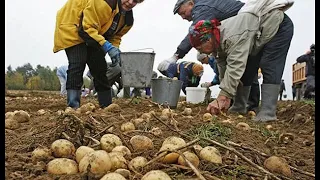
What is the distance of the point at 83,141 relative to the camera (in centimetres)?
201

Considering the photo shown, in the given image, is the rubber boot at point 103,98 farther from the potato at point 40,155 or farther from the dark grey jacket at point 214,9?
the potato at point 40,155

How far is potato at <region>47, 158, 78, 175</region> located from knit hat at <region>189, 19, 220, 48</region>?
9.66ft

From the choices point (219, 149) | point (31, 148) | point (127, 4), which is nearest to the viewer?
point (31, 148)

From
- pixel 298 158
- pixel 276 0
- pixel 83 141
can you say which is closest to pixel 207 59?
pixel 276 0

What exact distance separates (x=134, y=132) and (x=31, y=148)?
2.07 feet

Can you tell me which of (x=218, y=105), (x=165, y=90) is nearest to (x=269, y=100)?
(x=218, y=105)

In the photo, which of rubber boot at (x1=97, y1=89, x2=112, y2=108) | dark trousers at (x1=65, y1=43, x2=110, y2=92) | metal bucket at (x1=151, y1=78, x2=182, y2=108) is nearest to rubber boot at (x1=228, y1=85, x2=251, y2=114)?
metal bucket at (x1=151, y1=78, x2=182, y2=108)

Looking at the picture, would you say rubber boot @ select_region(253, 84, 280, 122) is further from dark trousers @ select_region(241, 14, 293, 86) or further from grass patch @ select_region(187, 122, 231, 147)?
grass patch @ select_region(187, 122, 231, 147)

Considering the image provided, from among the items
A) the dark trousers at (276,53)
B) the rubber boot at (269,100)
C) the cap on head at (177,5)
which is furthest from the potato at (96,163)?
the cap on head at (177,5)

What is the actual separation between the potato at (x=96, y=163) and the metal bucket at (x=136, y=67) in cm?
327

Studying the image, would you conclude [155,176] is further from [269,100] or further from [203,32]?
[269,100]

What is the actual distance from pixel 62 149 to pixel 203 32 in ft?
9.28

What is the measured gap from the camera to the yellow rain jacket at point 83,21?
4277 millimetres

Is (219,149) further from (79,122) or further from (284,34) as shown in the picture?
(284,34)
